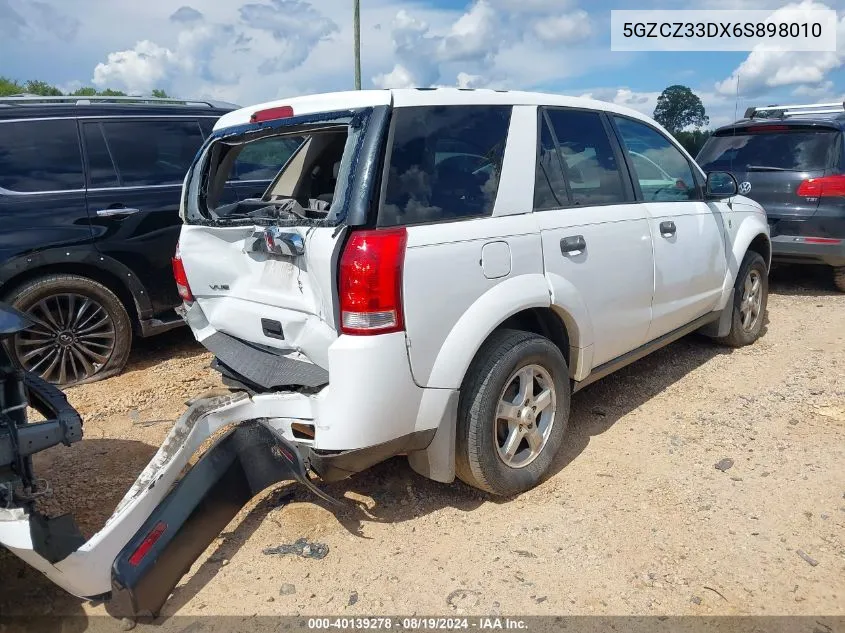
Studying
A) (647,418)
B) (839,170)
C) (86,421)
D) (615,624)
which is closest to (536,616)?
(615,624)

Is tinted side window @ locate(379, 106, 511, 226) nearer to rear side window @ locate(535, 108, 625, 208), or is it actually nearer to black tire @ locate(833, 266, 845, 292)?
rear side window @ locate(535, 108, 625, 208)

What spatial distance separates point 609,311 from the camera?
3.53m

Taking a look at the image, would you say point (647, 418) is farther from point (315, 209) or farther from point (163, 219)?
point (163, 219)

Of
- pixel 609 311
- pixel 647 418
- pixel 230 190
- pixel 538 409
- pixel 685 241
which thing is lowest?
pixel 647 418

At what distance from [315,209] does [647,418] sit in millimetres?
2444

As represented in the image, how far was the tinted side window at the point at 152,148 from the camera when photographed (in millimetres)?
4957

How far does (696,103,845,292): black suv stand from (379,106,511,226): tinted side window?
465 centimetres

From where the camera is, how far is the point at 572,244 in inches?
127

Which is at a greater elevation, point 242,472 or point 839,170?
point 839,170

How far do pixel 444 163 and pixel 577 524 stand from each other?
1751mm

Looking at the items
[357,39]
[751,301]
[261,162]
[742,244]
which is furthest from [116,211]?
[357,39]

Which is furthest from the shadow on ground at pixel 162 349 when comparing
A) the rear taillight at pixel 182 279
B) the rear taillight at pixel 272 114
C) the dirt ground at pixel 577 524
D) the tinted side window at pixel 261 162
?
the rear taillight at pixel 272 114

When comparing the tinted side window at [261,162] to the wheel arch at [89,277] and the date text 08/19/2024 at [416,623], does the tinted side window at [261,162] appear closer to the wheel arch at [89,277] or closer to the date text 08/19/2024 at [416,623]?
the wheel arch at [89,277]

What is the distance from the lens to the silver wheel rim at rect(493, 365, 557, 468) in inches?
122
